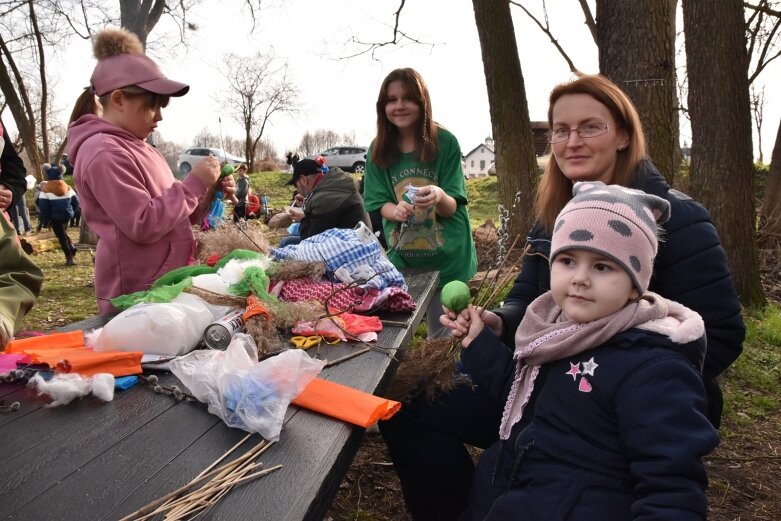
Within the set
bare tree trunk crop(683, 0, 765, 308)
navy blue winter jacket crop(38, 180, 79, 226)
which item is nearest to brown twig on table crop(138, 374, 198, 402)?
bare tree trunk crop(683, 0, 765, 308)

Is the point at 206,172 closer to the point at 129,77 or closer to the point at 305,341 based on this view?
the point at 129,77

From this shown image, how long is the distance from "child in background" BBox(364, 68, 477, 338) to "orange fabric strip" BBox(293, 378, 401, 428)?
146 centimetres

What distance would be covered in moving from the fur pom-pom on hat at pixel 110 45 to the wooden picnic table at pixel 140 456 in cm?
144

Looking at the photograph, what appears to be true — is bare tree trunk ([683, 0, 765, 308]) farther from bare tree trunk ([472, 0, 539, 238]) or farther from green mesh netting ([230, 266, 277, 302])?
green mesh netting ([230, 266, 277, 302])

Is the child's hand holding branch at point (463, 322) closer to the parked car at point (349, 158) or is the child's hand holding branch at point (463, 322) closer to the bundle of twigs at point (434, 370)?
the bundle of twigs at point (434, 370)

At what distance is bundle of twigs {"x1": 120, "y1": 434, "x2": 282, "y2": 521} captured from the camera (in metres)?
1.06

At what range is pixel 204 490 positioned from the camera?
112 centimetres

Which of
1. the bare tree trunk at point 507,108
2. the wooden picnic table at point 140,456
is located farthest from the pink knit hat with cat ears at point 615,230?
the bare tree trunk at point 507,108

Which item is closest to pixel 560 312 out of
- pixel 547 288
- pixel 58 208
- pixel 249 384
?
pixel 547 288

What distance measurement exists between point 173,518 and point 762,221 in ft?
27.0

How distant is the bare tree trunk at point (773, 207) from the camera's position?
6836 millimetres

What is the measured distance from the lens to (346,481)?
288 centimetres

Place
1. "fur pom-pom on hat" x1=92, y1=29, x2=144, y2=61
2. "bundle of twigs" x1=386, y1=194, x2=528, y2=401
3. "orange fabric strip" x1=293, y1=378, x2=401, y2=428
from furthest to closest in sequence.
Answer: "fur pom-pom on hat" x1=92, y1=29, x2=144, y2=61 → "bundle of twigs" x1=386, y1=194, x2=528, y2=401 → "orange fabric strip" x1=293, y1=378, x2=401, y2=428

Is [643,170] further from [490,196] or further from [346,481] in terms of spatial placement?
[490,196]
